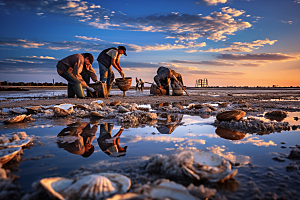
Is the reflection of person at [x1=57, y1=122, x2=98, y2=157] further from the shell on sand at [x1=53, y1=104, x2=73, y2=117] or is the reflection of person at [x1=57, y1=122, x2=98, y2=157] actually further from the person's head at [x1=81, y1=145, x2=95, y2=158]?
the shell on sand at [x1=53, y1=104, x2=73, y2=117]

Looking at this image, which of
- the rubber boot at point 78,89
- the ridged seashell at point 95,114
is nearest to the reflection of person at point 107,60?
the rubber boot at point 78,89

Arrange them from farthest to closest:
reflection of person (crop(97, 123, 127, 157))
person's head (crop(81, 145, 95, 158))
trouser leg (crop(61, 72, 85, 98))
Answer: trouser leg (crop(61, 72, 85, 98)), reflection of person (crop(97, 123, 127, 157)), person's head (crop(81, 145, 95, 158))

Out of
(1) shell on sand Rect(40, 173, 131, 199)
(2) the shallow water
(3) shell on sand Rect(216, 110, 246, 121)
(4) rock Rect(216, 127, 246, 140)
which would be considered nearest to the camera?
(1) shell on sand Rect(40, 173, 131, 199)

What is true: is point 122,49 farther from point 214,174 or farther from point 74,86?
point 214,174

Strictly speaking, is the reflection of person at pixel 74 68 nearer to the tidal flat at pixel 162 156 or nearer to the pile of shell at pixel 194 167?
the tidal flat at pixel 162 156

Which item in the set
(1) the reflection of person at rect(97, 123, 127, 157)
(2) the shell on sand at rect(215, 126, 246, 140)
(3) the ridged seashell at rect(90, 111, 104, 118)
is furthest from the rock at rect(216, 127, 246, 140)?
(3) the ridged seashell at rect(90, 111, 104, 118)

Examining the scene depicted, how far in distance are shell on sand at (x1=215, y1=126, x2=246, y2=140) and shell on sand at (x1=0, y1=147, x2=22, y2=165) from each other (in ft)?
9.17

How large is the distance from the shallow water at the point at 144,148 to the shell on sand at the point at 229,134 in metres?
0.06

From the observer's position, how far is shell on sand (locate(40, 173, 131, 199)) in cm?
125

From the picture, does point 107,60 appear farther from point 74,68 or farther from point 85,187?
point 85,187

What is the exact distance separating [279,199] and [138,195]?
952mm

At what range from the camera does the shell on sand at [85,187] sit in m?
1.25

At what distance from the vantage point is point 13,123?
13.5ft

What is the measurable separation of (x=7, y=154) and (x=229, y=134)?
3077 millimetres
